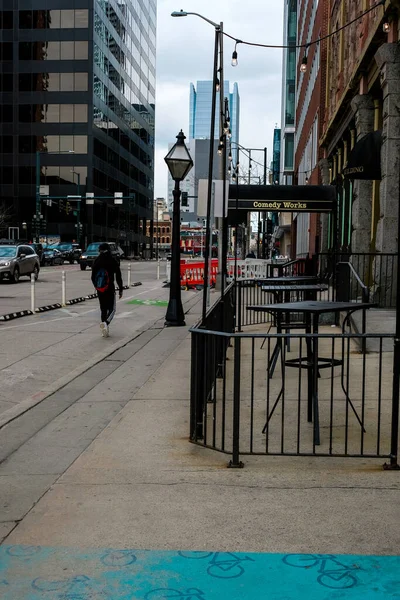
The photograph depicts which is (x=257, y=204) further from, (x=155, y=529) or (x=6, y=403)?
(x=155, y=529)

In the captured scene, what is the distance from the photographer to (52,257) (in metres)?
58.1

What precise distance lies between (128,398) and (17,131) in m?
76.0

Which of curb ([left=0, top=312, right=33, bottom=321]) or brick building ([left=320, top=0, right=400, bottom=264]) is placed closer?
brick building ([left=320, top=0, right=400, bottom=264])

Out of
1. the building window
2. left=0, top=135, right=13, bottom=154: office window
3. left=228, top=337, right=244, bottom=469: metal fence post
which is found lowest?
left=228, top=337, right=244, bottom=469: metal fence post

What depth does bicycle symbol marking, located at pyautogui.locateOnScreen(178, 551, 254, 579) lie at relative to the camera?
3688mm

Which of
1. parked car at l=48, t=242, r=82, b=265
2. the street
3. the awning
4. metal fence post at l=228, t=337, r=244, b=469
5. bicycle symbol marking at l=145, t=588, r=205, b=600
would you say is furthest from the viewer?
parked car at l=48, t=242, r=82, b=265

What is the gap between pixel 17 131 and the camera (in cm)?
7869

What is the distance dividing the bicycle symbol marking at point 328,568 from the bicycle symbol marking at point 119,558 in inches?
33.5

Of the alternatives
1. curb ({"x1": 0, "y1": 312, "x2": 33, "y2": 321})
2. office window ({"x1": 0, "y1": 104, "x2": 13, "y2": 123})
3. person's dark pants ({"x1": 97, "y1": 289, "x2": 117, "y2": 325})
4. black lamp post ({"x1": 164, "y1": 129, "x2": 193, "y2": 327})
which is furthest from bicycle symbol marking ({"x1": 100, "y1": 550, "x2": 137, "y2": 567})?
office window ({"x1": 0, "y1": 104, "x2": 13, "y2": 123})

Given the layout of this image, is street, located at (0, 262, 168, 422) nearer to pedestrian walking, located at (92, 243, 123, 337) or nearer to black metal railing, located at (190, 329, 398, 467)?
pedestrian walking, located at (92, 243, 123, 337)

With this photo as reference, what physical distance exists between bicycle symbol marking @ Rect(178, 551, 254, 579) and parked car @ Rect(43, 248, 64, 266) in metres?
54.3

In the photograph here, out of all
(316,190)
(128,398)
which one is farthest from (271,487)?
(316,190)

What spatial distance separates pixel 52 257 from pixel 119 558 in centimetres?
5571

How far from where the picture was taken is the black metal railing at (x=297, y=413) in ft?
18.0
